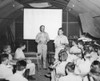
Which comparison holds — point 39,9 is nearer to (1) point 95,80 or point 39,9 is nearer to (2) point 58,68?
(2) point 58,68

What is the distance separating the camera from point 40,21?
33.9 feet

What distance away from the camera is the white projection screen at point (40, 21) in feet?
33.2

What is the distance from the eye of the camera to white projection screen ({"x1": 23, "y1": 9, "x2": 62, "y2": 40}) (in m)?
10.1

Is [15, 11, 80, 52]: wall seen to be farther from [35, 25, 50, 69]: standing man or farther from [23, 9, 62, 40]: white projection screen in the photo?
[35, 25, 50, 69]: standing man

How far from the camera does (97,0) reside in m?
5.67

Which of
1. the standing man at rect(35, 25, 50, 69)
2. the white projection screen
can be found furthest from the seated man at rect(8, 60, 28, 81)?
the white projection screen

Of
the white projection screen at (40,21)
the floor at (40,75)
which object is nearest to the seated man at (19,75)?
the floor at (40,75)

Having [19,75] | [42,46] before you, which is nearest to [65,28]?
[42,46]

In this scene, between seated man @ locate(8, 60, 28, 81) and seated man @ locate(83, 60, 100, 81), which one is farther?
seated man @ locate(8, 60, 28, 81)

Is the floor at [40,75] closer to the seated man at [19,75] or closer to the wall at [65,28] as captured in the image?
the seated man at [19,75]

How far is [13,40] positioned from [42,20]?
1.98 meters

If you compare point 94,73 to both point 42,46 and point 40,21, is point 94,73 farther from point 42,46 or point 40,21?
point 40,21

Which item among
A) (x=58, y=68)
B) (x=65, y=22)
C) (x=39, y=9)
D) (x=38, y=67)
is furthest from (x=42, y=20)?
(x=58, y=68)

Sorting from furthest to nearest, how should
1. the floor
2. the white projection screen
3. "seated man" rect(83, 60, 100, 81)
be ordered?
the white projection screen, the floor, "seated man" rect(83, 60, 100, 81)
